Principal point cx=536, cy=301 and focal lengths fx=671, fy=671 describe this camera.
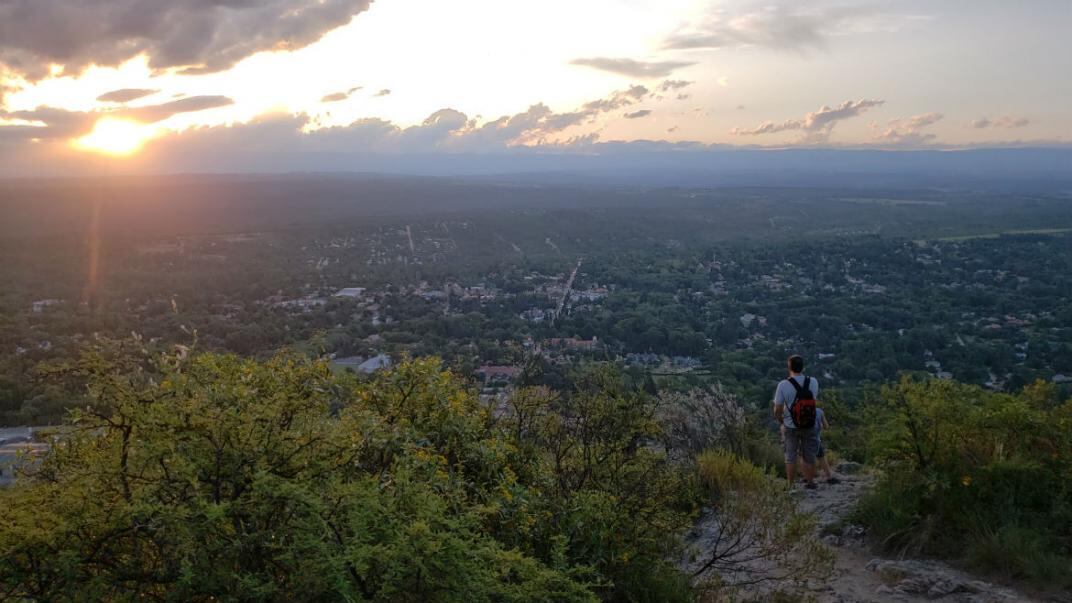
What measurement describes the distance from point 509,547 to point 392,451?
688 millimetres

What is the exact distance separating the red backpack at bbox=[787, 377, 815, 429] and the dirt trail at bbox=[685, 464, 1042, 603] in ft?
3.22

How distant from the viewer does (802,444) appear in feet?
20.2

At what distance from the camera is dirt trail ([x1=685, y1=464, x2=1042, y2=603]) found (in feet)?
13.0

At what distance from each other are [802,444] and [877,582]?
2.01 metres

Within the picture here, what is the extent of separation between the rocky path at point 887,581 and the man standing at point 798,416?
2.88 feet

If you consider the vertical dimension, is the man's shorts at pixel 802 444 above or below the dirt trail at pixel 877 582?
above

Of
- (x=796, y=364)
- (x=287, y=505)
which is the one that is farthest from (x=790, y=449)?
(x=287, y=505)

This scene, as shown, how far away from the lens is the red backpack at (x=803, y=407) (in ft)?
19.2

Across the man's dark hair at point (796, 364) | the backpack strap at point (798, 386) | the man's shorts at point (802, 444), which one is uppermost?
the man's dark hair at point (796, 364)

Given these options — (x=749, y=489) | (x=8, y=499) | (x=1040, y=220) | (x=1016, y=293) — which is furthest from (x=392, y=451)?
(x=1040, y=220)

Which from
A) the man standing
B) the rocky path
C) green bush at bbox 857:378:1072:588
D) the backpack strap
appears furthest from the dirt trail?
the backpack strap

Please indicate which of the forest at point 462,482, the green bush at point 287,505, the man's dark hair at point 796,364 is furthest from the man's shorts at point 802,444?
the green bush at point 287,505

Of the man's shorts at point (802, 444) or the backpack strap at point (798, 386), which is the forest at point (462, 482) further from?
the backpack strap at point (798, 386)

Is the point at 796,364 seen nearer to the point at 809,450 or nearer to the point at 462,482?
the point at 809,450
